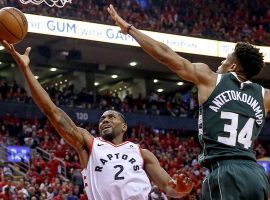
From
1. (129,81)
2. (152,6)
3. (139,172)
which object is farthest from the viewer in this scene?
(129,81)

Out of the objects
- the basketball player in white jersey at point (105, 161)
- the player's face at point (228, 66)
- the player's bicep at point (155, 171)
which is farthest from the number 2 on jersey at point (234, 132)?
the player's bicep at point (155, 171)

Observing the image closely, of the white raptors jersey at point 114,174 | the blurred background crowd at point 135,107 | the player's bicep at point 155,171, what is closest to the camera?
the white raptors jersey at point 114,174

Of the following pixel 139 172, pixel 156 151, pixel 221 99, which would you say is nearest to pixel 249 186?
pixel 221 99

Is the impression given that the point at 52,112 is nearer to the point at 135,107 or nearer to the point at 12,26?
the point at 12,26

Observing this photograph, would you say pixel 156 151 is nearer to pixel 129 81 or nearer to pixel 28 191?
pixel 28 191

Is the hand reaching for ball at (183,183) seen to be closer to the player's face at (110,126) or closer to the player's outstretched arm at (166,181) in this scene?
the player's outstretched arm at (166,181)

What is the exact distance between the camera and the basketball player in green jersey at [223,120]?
3.95 m

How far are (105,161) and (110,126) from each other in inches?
19.3

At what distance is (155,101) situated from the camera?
27.9 metres

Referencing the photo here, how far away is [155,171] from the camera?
527cm

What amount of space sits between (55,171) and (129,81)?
14.6 meters

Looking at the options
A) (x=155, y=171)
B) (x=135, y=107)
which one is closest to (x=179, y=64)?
(x=155, y=171)

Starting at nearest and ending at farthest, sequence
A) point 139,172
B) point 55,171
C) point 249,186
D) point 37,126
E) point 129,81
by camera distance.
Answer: point 249,186 → point 139,172 → point 55,171 → point 37,126 → point 129,81

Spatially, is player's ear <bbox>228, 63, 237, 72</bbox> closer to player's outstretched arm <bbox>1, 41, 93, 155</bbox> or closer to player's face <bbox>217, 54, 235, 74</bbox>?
player's face <bbox>217, 54, 235, 74</bbox>
